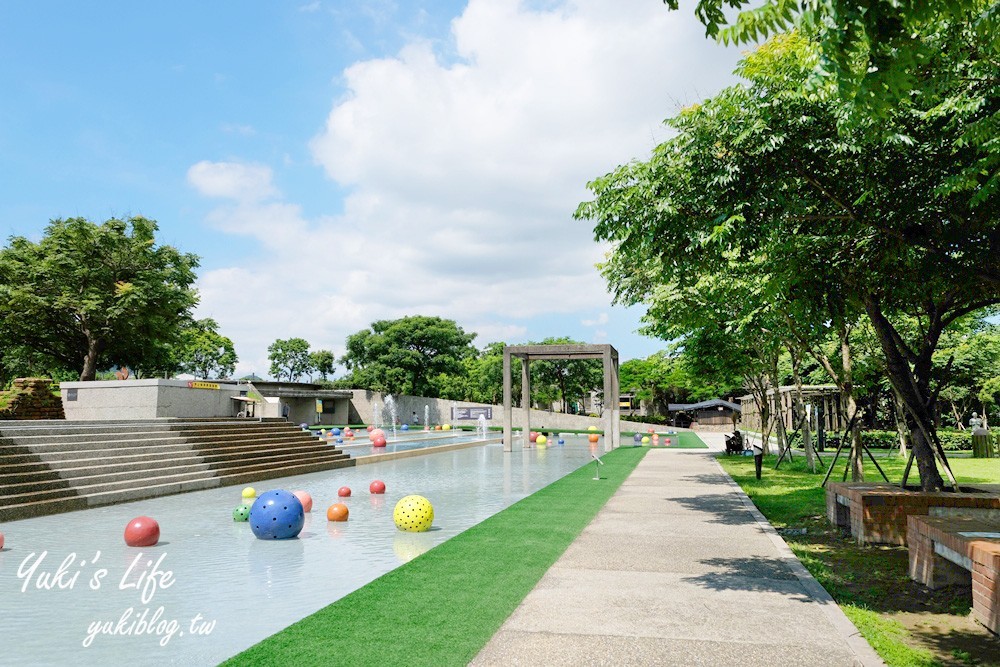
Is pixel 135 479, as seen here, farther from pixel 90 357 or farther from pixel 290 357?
pixel 290 357

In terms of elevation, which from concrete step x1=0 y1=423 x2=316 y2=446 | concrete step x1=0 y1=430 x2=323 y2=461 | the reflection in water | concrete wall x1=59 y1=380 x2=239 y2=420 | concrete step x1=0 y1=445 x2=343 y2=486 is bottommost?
the reflection in water

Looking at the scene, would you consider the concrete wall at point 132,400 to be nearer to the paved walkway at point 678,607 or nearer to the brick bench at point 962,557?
the paved walkway at point 678,607

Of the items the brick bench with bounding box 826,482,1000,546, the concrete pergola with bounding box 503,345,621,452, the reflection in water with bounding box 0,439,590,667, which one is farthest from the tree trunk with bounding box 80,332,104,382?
the brick bench with bounding box 826,482,1000,546

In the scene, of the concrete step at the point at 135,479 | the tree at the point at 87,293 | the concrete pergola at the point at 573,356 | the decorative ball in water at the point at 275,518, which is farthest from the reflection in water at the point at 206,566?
the tree at the point at 87,293

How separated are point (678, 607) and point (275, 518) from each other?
738cm

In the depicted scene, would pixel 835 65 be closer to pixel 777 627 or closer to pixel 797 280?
pixel 777 627

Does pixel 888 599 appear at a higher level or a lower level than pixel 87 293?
lower

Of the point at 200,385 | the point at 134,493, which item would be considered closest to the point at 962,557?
the point at 134,493

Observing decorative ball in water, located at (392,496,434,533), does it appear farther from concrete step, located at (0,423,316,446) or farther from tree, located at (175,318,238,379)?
tree, located at (175,318,238,379)

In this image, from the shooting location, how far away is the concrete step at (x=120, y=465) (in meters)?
14.9

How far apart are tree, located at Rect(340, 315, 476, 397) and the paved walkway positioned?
68.0 metres

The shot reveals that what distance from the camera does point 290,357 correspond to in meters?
123

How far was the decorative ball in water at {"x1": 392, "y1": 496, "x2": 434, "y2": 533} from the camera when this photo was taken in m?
12.4

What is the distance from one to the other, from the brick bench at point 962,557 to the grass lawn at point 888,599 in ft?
0.52
